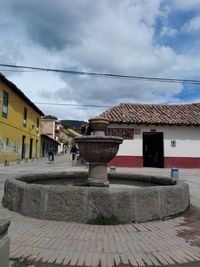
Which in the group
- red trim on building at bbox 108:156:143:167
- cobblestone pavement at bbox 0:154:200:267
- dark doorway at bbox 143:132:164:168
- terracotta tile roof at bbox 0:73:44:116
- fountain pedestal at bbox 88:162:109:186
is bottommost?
cobblestone pavement at bbox 0:154:200:267

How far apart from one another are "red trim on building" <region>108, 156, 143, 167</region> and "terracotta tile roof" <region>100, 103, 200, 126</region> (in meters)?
2.60

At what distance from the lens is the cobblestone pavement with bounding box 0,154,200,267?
4.29 meters

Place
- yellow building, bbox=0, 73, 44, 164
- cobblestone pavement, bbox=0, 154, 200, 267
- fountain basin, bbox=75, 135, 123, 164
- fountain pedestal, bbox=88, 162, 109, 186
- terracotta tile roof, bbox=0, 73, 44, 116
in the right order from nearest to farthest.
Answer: cobblestone pavement, bbox=0, 154, 200, 267 → fountain basin, bbox=75, 135, 123, 164 → fountain pedestal, bbox=88, 162, 109, 186 → terracotta tile roof, bbox=0, 73, 44, 116 → yellow building, bbox=0, 73, 44, 164

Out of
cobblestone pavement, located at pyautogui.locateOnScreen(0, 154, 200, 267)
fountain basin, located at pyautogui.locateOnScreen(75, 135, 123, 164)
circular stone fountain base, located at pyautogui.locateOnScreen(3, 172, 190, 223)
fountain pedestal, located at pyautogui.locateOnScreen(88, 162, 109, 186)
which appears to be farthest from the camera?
fountain pedestal, located at pyautogui.locateOnScreen(88, 162, 109, 186)

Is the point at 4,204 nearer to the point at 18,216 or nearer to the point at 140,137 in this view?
the point at 18,216

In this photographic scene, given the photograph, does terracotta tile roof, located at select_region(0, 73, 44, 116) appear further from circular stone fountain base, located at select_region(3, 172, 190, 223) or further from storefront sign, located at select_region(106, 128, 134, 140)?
circular stone fountain base, located at select_region(3, 172, 190, 223)

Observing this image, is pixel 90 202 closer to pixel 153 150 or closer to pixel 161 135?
pixel 161 135

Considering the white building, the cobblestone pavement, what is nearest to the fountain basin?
the cobblestone pavement

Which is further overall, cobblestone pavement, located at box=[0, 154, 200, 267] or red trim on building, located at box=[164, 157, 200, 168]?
red trim on building, located at box=[164, 157, 200, 168]

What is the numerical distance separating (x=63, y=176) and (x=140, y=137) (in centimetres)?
1354

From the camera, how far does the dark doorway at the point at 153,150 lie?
25516 millimetres

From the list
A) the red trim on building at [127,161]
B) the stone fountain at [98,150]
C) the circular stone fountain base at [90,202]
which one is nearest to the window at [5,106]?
the red trim on building at [127,161]

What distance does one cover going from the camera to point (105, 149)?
8.12 m

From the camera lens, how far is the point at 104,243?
4926 mm
